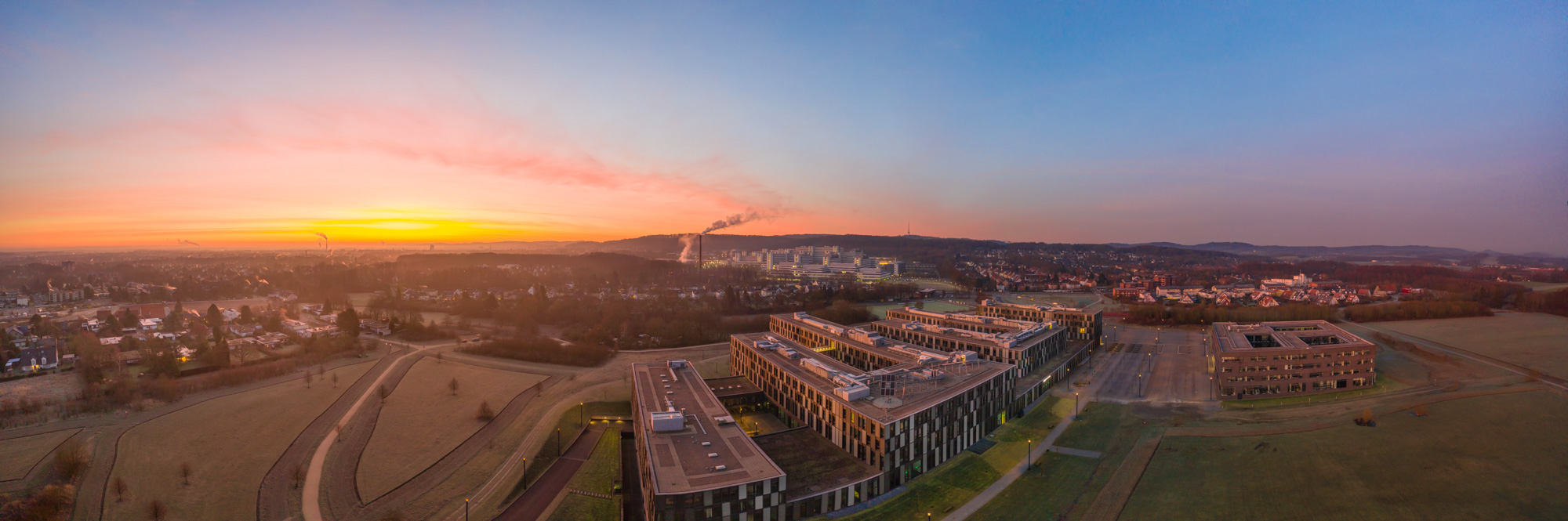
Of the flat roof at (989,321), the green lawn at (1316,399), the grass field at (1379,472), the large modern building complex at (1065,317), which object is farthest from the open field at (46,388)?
the green lawn at (1316,399)

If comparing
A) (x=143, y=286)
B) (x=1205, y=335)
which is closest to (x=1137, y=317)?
(x=1205, y=335)

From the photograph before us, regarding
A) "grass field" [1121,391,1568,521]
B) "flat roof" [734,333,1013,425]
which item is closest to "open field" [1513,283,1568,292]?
"grass field" [1121,391,1568,521]

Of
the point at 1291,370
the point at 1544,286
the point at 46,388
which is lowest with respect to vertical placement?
the point at 46,388

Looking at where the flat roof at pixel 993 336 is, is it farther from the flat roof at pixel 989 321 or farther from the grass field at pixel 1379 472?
the grass field at pixel 1379 472

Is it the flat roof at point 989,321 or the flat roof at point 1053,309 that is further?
the flat roof at point 1053,309

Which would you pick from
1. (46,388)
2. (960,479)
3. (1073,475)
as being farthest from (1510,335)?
(46,388)

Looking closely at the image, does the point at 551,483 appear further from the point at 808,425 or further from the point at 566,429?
the point at 808,425
